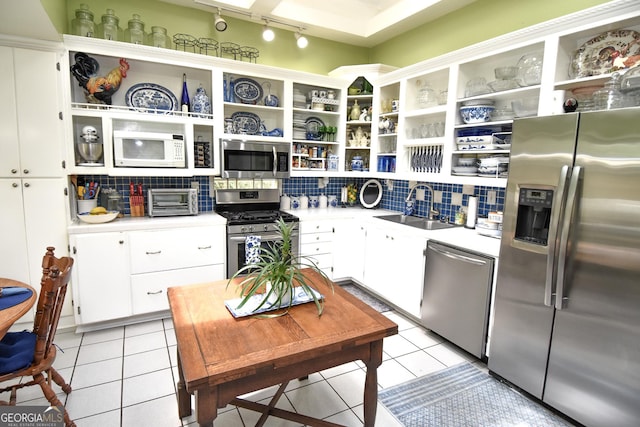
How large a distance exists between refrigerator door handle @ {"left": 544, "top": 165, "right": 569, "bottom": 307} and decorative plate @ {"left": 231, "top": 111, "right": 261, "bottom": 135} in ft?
9.40

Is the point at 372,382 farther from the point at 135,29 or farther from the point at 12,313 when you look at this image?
the point at 135,29

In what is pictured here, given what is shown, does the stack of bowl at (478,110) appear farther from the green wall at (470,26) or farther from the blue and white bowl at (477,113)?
the green wall at (470,26)

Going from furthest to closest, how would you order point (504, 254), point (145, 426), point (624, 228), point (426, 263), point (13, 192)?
point (426, 263), point (13, 192), point (504, 254), point (145, 426), point (624, 228)

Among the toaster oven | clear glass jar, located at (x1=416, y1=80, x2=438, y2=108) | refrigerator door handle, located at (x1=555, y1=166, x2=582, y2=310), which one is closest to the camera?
refrigerator door handle, located at (x1=555, y1=166, x2=582, y2=310)

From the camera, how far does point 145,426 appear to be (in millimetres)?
1871

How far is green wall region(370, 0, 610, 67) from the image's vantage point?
266 cm

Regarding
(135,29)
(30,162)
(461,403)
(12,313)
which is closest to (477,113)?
(461,403)

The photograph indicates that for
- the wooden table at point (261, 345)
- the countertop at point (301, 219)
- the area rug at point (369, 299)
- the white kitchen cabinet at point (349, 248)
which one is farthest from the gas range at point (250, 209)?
the wooden table at point (261, 345)

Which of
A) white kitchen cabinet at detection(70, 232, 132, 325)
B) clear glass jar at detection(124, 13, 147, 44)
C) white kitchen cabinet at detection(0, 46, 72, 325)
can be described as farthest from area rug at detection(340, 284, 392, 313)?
clear glass jar at detection(124, 13, 147, 44)

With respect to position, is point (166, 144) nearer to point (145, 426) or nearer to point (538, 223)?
point (145, 426)

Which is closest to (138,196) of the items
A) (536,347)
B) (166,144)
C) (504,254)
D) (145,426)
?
(166,144)

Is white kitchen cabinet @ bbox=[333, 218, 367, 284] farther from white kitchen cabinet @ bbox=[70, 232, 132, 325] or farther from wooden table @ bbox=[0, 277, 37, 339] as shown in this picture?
wooden table @ bbox=[0, 277, 37, 339]

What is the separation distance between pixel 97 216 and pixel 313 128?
96.1 inches

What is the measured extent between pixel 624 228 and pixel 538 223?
456 millimetres
